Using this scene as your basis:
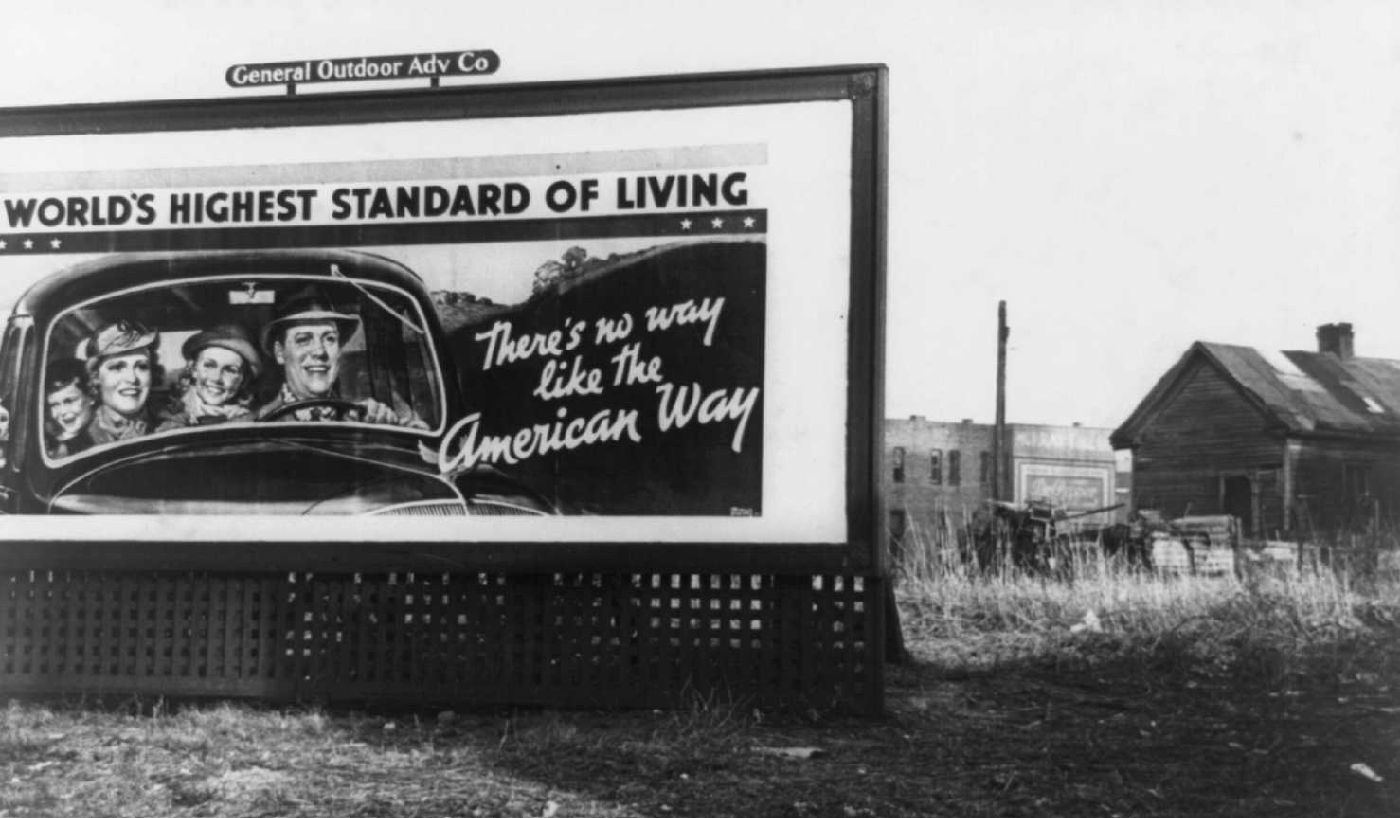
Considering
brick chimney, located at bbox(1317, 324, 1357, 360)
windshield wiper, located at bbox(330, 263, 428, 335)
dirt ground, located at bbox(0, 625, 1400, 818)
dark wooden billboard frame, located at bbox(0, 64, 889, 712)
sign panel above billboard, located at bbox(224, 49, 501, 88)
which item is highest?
brick chimney, located at bbox(1317, 324, 1357, 360)

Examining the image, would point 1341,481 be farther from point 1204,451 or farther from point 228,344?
point 228,344

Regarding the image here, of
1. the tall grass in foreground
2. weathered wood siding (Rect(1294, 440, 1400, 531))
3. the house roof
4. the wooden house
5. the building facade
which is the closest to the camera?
the tall grass in foreground

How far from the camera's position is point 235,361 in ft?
23.4

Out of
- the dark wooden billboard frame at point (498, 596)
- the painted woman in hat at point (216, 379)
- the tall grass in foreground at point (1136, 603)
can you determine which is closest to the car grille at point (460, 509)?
the dark wooden billboard frame at point (498, 596)

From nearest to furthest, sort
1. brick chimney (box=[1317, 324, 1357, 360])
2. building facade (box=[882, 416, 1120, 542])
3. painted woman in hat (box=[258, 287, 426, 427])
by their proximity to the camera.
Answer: painted woman in hat (box=[258, 287, 426, 427])
brick chimney (box=[1317, 324, 1357, 360])
building facade (box=[882, 416, 1120, 542])

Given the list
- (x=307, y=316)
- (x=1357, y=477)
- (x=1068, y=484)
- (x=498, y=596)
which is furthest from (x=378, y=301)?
(x=1068, y=484)

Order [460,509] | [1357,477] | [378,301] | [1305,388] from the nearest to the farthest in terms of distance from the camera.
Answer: [460,509] < [378,301] < [1357,477] < [1305,388]

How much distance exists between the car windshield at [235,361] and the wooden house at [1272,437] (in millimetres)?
29158

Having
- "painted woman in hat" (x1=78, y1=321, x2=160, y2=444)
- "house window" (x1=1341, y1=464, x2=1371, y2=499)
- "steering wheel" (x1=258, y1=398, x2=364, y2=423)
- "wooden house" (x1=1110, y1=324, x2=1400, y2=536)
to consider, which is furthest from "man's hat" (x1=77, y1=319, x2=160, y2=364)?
"house window" (x1=1341, y1=464, x2=1371, y2=499)

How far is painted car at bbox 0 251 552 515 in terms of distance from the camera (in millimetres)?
6945

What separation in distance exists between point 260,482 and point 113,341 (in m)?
1.25

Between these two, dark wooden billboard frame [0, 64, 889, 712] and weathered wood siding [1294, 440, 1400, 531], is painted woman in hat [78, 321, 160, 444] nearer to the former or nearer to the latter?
dark wooden billboard frame [0, 64, 889, 712]

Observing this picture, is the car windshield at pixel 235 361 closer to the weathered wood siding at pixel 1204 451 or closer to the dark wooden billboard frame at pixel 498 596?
the dark wooden billboard frame at pixel 498 596

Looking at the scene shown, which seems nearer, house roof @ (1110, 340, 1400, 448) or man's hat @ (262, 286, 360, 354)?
man's hat @ (262, 286, 360, 354)
